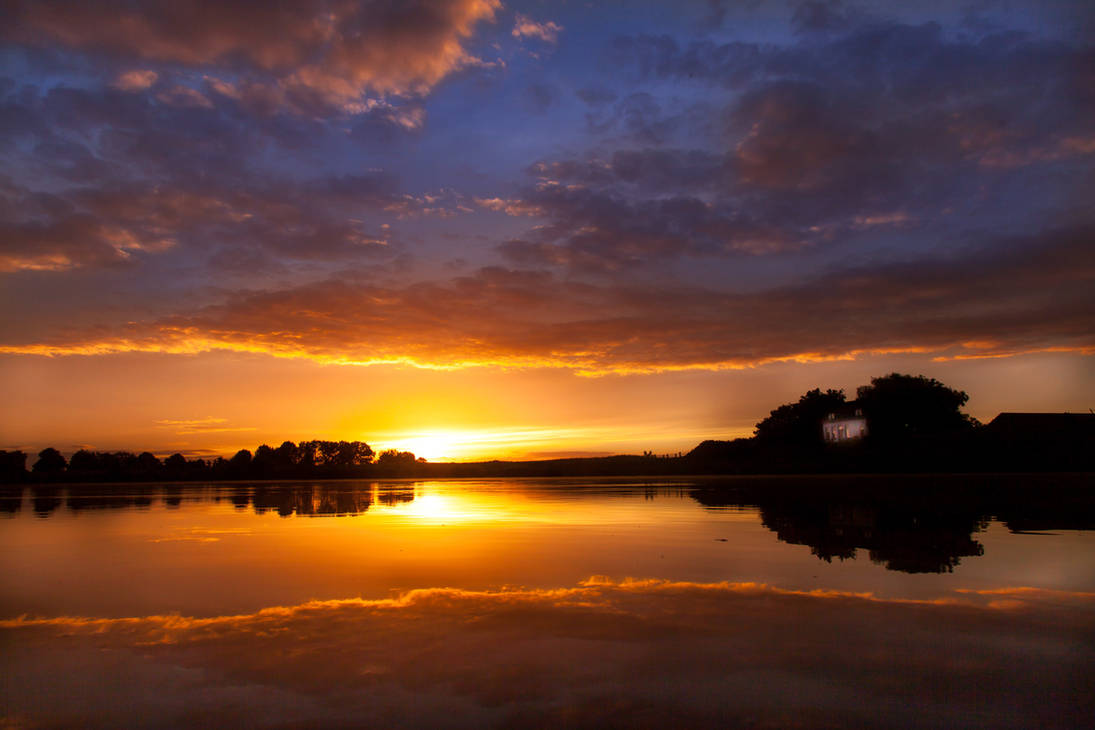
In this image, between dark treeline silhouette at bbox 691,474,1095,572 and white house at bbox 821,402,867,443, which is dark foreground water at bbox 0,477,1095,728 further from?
white house at bbox 821,402,867,443

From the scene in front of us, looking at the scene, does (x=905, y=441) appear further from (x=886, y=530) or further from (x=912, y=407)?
(x=886, y=530)

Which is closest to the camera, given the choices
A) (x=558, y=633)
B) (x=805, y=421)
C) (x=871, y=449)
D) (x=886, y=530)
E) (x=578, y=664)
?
(x=578, y=664)

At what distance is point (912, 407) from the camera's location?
7888 centimetres

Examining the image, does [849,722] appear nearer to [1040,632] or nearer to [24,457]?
[1040,632]

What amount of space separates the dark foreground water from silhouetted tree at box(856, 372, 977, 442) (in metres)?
73.4

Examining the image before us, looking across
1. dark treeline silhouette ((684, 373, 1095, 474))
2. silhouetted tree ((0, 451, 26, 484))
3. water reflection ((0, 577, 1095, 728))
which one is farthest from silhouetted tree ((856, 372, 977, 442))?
silhouetted tree ((0, 451, 26, 484))

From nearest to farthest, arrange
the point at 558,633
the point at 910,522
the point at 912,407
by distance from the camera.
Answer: the point at 558,633 < the point at 910,522 < the point at 912,407

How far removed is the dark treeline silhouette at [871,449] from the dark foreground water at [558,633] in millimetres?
49233

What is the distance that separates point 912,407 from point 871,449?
951 inches

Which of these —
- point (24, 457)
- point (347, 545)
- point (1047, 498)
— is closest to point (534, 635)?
point (347, 545)

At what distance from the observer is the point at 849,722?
157 inches

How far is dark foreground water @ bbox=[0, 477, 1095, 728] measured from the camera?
4297mm

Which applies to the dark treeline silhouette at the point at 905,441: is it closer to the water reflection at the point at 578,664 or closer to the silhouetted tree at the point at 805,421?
the silhouetted tree at the point at 805,421

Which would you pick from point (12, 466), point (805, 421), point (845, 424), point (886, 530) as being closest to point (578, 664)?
point (886, 530)
